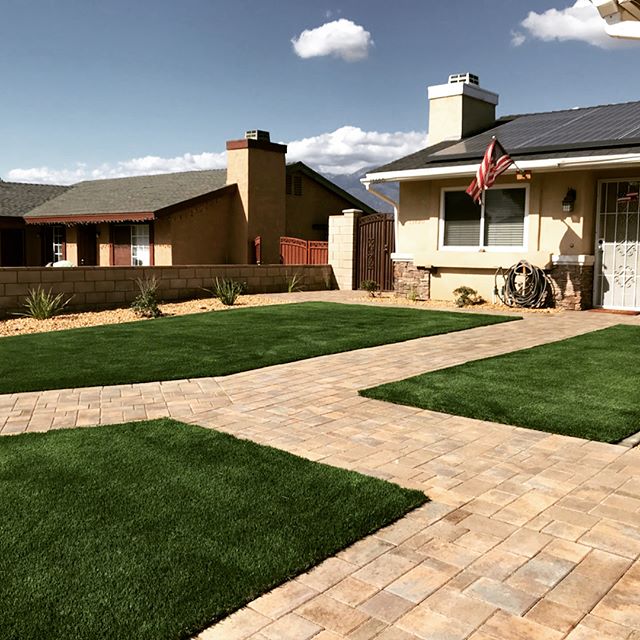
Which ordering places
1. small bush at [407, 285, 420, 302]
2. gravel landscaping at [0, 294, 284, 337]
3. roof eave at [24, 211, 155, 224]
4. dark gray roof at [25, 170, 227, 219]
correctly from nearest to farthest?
gravel landscaping at [0, 294, 284, 337] < small bush at [407, 285, 420, 302] < roof eave at [24, 211, 155, 224] < dark gray roof at [25, 170, 227, 219]

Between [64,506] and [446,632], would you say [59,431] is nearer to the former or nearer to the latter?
[64,506]

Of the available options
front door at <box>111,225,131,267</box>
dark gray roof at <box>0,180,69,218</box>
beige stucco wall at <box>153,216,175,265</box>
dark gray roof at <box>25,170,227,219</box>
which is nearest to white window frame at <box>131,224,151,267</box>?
front door at <box>111,225,131,267</box>

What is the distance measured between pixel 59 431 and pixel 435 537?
10.8 feet

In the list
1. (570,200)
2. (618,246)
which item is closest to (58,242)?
(570,200)

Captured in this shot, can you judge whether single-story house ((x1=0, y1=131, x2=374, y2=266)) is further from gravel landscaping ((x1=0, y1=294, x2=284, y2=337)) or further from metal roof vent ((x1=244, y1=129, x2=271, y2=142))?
gravel landscaping ((x1=0, y1=294, x2=284, y2=337))

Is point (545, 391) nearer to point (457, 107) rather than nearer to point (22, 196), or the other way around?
point (457, 107)

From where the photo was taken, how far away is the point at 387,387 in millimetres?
6809

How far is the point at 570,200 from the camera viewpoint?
13289mm

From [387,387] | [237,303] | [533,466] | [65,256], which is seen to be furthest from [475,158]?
[65,256]

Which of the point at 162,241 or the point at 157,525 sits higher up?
the point at 162,241

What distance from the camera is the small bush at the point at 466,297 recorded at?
47.8ft

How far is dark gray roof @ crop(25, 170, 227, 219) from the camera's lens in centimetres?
2347

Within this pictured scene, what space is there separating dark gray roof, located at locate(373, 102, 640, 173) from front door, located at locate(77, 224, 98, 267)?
1379 centimetres

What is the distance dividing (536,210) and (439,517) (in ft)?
37.1
